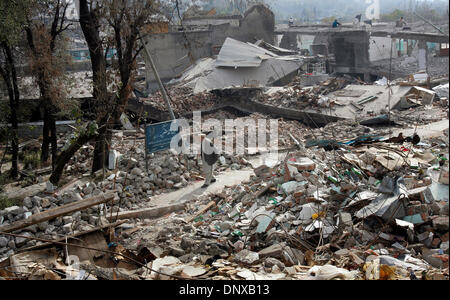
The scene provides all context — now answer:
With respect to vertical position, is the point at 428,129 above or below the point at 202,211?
above

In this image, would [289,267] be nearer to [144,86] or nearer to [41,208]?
[41,208]

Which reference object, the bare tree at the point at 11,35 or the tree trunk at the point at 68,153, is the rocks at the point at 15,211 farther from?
the bare tree at the point at 11,35

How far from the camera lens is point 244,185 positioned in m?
9.03

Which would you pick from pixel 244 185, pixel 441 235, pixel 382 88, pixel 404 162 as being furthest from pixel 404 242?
pixel 382 88

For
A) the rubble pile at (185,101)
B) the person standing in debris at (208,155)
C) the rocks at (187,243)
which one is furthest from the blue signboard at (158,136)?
the rubble pile at (185,101)

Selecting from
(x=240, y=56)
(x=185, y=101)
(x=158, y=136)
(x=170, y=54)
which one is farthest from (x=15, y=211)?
(x=170, y=54)

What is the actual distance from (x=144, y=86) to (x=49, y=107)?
15.4 meters

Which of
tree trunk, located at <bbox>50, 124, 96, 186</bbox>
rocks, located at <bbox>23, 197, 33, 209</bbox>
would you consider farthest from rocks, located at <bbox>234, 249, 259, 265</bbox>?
tree trunk, located at <bbox>50, 124, 96, 186</bbox>

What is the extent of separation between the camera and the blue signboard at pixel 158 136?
9.84 m

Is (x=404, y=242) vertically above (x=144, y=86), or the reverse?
(x=144, y=86)

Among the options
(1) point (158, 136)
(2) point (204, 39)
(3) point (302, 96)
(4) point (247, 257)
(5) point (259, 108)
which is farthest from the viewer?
(2) point (204, 39)

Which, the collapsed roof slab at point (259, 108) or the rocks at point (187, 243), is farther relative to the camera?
the collapsed roof slab at point (259, 108)

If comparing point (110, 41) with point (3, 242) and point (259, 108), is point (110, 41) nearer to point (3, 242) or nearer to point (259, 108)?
point (3, 242)

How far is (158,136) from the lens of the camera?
10000 millimetres
